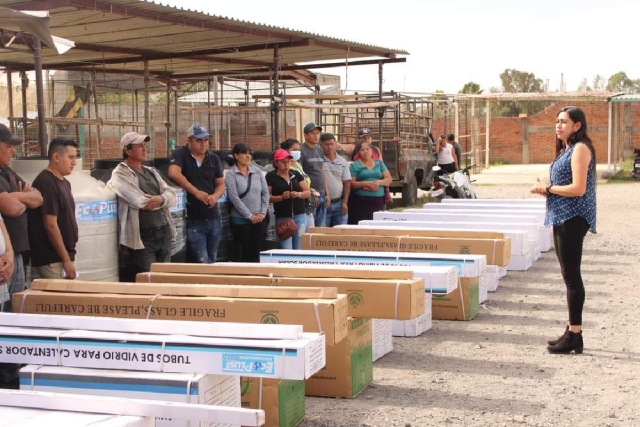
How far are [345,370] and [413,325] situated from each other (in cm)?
181

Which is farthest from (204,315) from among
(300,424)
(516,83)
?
(516,83)

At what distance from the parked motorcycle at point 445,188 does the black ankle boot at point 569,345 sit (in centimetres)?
1021

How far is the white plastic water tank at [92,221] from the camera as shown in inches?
258

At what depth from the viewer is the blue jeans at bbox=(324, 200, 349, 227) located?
33.9 feet

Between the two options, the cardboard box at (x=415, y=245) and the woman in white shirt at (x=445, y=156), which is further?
the woman in white shirt at (x=445, y=156)

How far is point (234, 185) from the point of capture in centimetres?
834

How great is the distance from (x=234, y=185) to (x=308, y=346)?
15.3ft

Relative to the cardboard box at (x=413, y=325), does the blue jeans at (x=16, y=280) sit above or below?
above

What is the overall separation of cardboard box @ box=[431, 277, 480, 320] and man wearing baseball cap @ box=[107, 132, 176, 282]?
2510 millimetres

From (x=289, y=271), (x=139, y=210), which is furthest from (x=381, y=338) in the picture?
(x=139, y=210)

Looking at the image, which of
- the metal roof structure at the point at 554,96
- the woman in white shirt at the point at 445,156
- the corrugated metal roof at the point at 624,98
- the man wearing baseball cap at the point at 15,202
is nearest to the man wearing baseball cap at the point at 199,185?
the man wearing baseball cap at the point at 15,202

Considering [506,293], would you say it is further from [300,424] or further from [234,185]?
[300,424]

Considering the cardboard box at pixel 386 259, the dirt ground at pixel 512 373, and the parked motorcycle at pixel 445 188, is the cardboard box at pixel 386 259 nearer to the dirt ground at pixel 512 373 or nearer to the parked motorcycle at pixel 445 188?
the dirt ground at pixel 512 373

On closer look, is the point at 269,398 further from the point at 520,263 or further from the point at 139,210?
the point at 520,263
